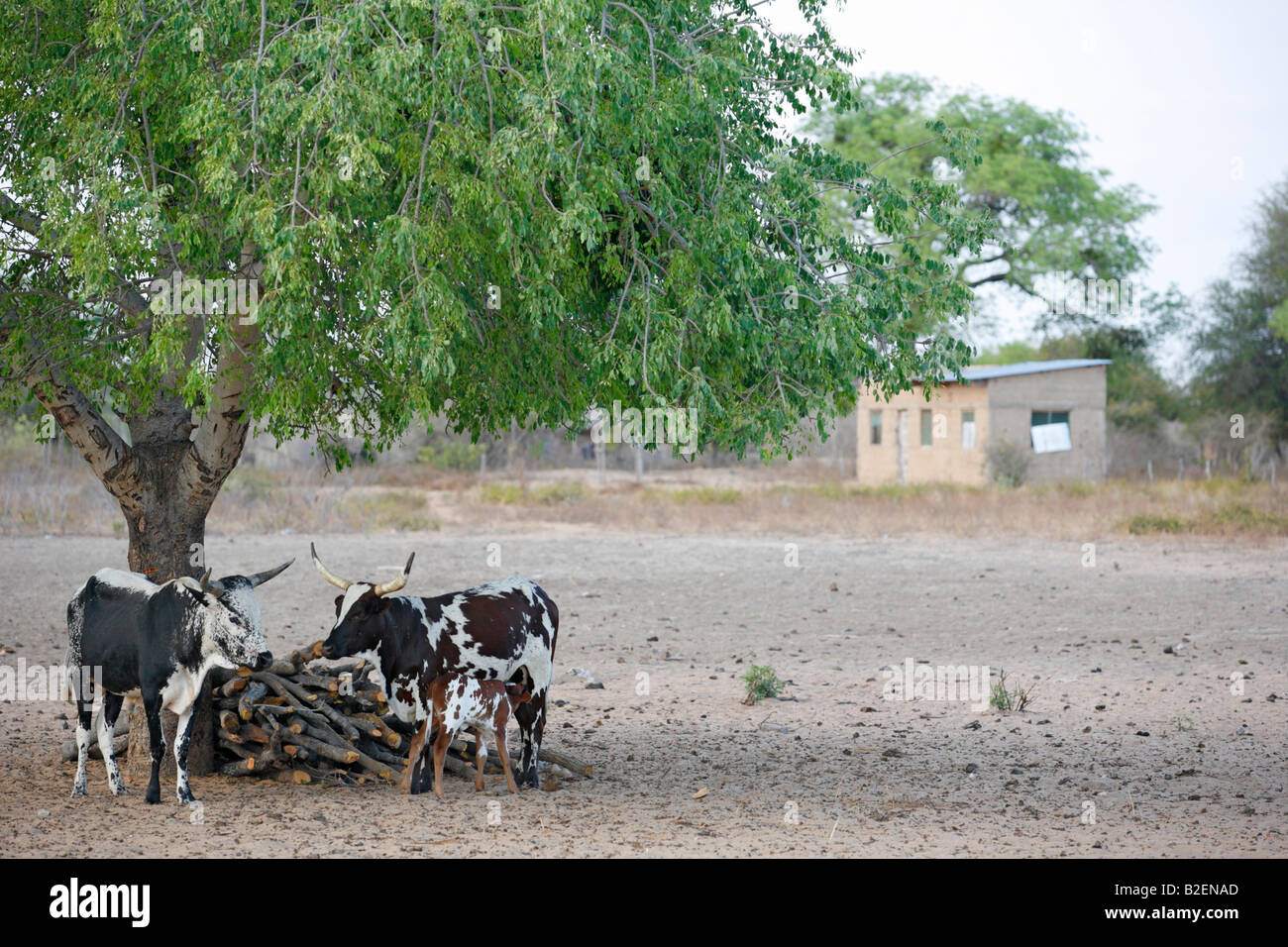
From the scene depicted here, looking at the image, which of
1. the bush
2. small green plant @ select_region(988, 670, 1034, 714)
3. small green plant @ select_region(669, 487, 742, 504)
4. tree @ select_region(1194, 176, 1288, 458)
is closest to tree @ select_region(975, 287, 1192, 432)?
tree @ select_region(1194, 176, 1288, 458)

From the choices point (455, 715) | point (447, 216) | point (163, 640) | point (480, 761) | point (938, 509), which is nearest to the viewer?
point (447, 216)

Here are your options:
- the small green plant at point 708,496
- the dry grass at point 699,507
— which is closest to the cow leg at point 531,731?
the dry grass at point 699,507

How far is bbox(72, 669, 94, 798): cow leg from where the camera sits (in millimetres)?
8688

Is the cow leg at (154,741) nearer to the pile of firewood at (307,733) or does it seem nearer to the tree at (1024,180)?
the pile of firewood at (307,733)

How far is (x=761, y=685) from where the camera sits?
1342 cm

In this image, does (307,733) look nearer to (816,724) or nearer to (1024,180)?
(816,724)

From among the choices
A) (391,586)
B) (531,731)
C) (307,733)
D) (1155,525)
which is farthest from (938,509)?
(391,586)

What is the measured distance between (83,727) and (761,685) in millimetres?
6839

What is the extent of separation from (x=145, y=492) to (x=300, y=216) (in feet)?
10.1

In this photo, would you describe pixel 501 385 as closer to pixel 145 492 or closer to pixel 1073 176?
pixel 145 492

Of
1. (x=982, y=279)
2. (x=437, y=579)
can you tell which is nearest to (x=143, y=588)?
(x=437, y=579)

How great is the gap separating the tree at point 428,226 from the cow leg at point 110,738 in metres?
1.12

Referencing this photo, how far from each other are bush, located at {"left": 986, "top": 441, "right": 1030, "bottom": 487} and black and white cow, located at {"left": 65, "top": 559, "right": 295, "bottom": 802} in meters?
34.7

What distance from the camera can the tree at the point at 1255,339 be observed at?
4616cm
